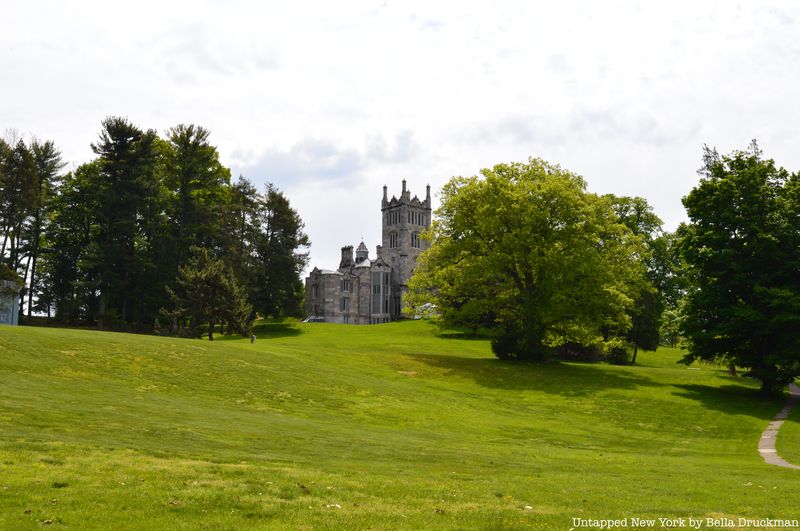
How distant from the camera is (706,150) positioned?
67.9 m

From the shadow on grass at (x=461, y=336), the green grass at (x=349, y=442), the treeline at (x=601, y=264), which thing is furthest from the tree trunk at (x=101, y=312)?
the shadow on grass at (x=461, y=336)

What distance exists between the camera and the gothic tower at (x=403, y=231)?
149625mm

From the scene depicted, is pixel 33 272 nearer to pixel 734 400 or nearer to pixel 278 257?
pixel 278 257

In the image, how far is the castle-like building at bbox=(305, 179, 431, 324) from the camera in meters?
129

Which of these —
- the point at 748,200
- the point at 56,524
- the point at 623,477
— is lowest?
the point at 623,477

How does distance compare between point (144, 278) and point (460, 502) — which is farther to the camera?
point (144, 278)

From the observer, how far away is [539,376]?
44.6 m

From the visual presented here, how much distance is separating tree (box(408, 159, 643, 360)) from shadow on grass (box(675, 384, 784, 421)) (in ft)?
26.0

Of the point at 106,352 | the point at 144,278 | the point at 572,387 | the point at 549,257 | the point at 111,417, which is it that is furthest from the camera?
the point at 144,278

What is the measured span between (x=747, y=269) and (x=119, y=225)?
2180 inches

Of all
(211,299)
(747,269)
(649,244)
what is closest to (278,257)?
(211,299)

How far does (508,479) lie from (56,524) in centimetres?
Answer: 1059

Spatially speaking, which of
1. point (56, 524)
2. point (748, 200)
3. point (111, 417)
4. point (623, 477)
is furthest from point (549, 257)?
point (56, 524)

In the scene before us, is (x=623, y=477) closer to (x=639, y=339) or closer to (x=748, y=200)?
(x=748, y=200)
